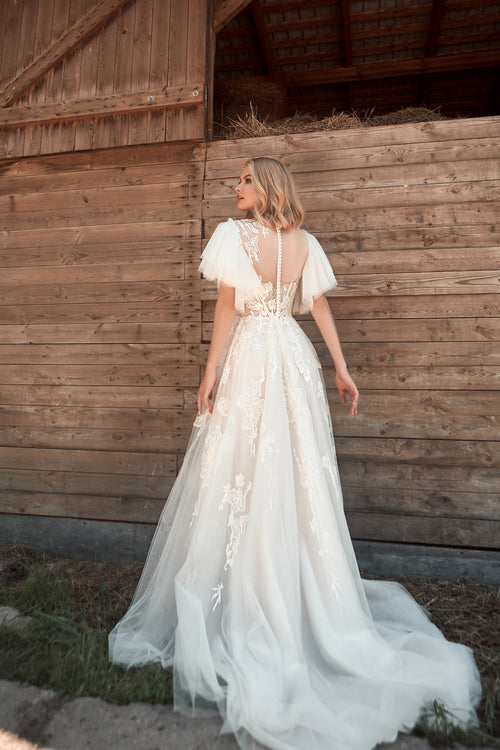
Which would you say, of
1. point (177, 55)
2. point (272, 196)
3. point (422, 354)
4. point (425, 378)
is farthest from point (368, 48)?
point (272, 196)

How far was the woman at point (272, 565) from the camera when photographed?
1694 millimetres

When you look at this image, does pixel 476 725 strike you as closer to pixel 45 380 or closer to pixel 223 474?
pixel 223 474

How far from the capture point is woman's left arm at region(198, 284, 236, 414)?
2.22 m

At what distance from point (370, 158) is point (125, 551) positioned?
311cm

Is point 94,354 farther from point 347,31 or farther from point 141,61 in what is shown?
point 347,31

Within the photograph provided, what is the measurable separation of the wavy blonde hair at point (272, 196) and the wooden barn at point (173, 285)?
101 centimetres

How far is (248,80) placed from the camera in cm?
441

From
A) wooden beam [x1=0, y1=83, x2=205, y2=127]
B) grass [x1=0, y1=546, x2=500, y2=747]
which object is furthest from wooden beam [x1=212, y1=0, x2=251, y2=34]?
grass [x1=0, y1=546, x2=500, y2=747]

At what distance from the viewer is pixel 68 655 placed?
2076mm

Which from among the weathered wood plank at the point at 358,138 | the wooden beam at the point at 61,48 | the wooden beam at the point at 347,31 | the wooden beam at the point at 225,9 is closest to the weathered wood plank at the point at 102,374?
the weathered wood plank at the point at 358,138

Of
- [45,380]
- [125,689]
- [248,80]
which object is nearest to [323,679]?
[125,689]

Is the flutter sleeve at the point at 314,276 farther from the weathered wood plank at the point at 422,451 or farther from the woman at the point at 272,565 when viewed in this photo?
the weathered wood plank at the point at 422,451

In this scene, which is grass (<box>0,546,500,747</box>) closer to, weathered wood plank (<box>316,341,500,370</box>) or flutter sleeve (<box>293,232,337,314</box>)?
weathered wood plank (<box>316,341,500,370</box>)

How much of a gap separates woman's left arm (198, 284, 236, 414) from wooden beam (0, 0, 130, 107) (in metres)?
2.69
